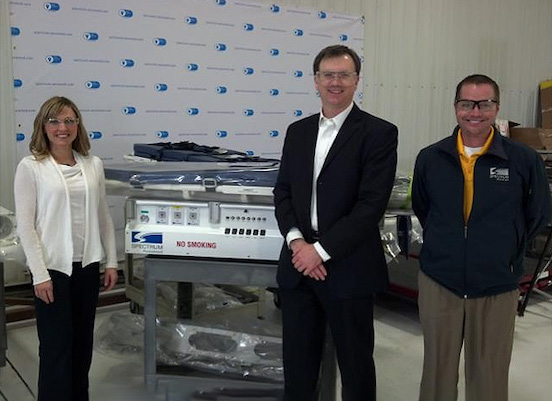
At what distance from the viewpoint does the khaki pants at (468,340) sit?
1.87m

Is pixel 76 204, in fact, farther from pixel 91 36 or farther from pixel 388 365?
pixel 91 36

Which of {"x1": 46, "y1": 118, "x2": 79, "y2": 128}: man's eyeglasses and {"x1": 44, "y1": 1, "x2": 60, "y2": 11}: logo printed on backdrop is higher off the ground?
{"x1": 44, "y1": 1, "x2": 60, "y2": 11}: logo printed on backdrop

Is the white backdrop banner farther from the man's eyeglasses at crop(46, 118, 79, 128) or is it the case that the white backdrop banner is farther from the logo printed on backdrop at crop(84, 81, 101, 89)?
the man's eyeglasses at crop(46, 118, 79, 128)

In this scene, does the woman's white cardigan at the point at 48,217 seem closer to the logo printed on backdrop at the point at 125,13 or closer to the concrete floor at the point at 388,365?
the concrete floor at the point at 388,365

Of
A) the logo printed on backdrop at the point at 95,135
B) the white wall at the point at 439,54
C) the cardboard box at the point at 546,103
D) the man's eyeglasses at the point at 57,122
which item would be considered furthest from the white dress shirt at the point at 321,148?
the cardboard box at the point at 546,103

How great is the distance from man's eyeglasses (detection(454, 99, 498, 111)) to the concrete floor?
1.46 meters

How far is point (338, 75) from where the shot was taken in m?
1.83

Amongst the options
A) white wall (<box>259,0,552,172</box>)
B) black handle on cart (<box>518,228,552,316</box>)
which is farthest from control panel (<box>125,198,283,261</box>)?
white wall (<box>259,0,552,172</box>)

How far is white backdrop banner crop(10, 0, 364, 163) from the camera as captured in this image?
3480 millimetres

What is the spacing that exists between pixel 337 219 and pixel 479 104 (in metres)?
0.58

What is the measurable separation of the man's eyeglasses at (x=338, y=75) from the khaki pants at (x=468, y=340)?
734mm

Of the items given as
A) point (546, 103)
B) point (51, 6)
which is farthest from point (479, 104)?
point (546, 103)

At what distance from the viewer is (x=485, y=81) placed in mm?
1796

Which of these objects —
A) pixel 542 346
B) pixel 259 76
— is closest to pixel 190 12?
pixel 259 76
